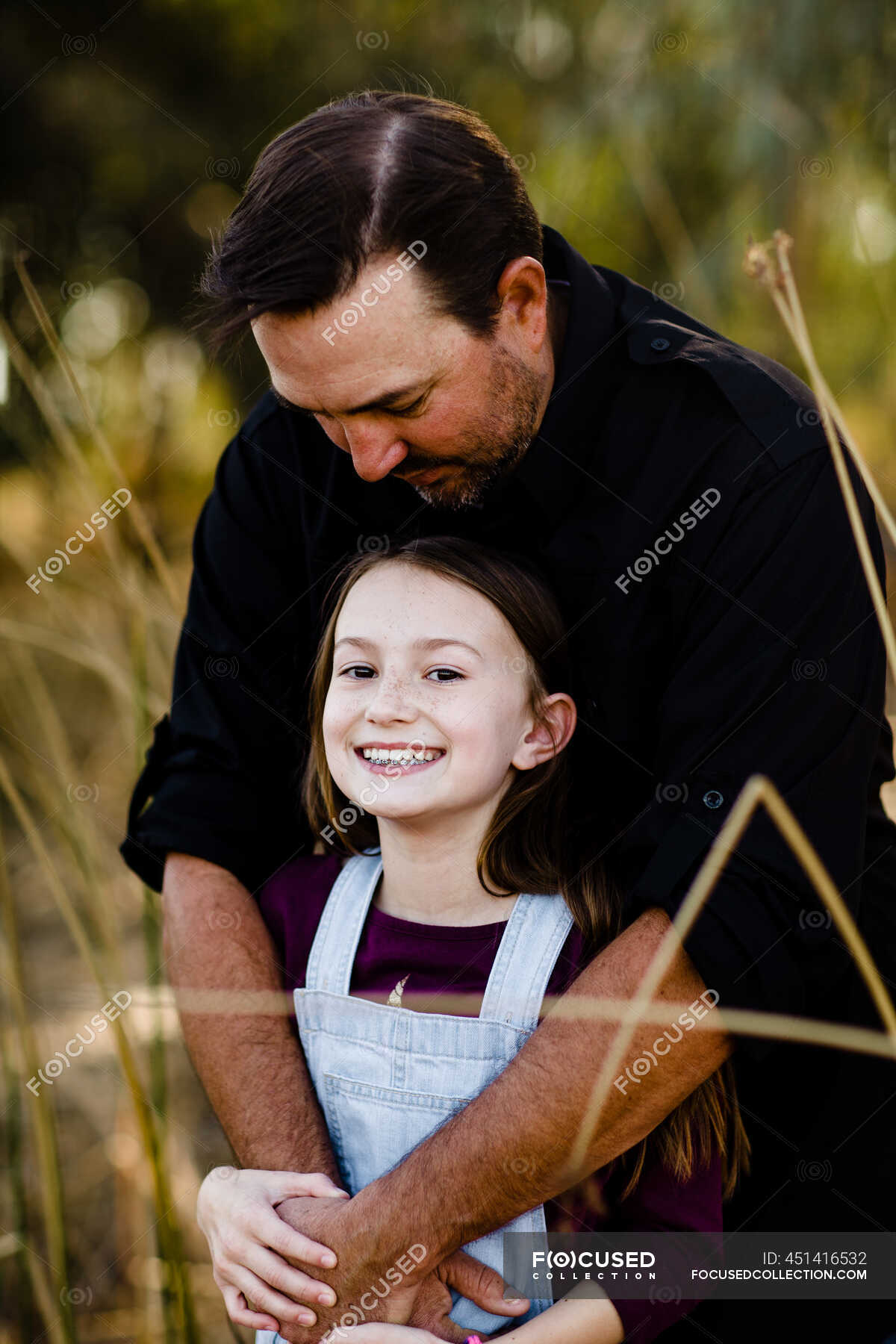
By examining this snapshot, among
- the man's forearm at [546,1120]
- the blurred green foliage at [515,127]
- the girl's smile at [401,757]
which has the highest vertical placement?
the blurred green foliage at [515,127]

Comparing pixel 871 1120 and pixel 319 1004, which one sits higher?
pixel 319 1004

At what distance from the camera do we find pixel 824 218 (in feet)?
14.2

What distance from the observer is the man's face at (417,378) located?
150 centimetres

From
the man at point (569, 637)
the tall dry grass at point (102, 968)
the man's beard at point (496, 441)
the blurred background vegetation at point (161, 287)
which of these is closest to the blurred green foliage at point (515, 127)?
the blurred background vegetation at point (161, 287)

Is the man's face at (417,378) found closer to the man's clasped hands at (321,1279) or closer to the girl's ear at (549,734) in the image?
the girl's ear at (549,734)

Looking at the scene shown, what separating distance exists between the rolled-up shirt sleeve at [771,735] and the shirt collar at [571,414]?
Answer: 253mm

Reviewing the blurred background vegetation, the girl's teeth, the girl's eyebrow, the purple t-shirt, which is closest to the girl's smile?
the girl's teeth

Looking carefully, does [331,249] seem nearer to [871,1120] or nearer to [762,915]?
[762,915]

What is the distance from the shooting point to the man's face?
1.50 m

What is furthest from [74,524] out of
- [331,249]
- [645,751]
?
[645,751]

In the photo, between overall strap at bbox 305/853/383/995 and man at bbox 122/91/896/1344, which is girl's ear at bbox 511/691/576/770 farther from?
overall strap at bbox 305/853/383/995

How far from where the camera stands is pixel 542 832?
159 centimetres

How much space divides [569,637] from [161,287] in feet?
14.1

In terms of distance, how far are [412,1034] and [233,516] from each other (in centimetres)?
84
